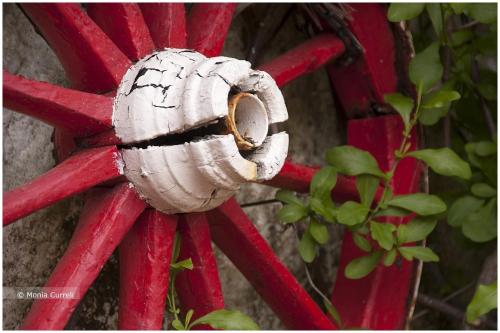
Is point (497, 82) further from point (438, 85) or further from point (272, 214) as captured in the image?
point (272, 214)

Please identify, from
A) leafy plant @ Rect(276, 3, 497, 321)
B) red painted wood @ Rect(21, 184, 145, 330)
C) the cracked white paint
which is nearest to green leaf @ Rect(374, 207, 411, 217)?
leafy plant @ Rect(276, 3, 497, 321)

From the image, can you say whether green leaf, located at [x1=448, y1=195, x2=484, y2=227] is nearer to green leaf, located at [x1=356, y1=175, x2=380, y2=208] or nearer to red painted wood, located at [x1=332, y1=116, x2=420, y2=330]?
red painted wood, located at [x1=332, y1=116, x2=420, y2=330]

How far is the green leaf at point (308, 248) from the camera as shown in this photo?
4.50 feet

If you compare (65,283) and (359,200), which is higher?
(65,283)

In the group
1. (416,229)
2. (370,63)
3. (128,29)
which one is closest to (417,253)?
(416,229)

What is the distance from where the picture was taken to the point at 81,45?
1.10 m

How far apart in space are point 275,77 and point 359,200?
33 cm

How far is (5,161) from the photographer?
4.00 ft

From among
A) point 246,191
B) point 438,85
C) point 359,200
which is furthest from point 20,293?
point 438,85

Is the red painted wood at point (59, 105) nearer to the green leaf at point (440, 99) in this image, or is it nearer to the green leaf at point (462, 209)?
the green leaf at point (440, 99)

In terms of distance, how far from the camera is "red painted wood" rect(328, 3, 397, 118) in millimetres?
1499

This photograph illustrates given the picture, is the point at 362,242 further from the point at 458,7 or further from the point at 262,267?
the point at 458,7

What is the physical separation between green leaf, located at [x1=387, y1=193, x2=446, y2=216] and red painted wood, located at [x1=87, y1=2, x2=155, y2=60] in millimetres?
527

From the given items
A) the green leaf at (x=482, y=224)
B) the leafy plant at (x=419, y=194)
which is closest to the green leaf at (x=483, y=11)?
the leafy plant at (x=419, y=194)
